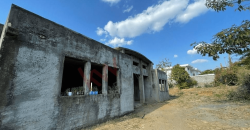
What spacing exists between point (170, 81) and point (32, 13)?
26045 millimetres

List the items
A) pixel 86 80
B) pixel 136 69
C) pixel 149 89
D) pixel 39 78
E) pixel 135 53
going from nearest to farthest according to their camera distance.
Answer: pixel 39 78 → pixel 86 80 → pixel 135 53 → pixel 136 69 → pixel 149 89

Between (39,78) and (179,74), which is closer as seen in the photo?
(39,78)

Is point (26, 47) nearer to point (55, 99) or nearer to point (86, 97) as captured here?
point (55, 99)

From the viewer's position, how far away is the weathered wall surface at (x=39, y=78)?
3.24 meters

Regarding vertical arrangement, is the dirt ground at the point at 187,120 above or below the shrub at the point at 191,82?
below

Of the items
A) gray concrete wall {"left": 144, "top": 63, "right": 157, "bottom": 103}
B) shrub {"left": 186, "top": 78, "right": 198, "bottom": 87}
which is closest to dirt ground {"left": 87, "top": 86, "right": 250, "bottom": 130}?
gray concrete wall {"left": 144, "top": 63, "right": 157, "bottom": 103}

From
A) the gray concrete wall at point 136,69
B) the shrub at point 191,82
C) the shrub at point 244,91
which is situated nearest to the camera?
the gray concrete wall at point 136,69

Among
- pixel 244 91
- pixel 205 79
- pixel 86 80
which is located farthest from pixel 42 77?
pixel 205 79

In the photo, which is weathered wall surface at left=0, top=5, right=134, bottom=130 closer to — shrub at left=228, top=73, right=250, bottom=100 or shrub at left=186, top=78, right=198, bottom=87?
shrub at left=228, top=73, right=250, bottom=100

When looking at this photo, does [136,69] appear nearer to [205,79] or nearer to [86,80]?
[86,80]

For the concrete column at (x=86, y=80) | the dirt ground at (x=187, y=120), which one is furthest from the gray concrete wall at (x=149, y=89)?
the concrete column at (x=86, y=80)

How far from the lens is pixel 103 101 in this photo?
19.4ft

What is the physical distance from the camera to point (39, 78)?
3797mm

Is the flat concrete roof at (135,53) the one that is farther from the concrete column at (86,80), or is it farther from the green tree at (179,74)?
the green tree at (179,74)
